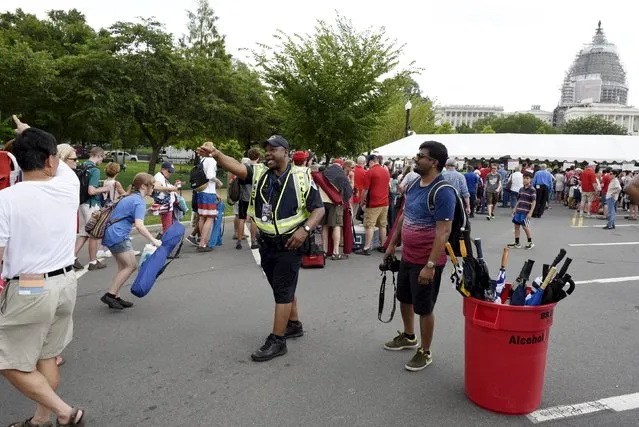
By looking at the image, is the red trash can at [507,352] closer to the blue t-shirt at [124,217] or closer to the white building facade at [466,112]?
the blue t-shirt at [124,217]

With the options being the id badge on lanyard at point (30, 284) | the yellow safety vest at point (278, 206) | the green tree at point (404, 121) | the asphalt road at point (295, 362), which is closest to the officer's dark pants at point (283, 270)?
the yellow safety vest at point (278, 206)

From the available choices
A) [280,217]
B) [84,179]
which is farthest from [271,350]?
[84,179]

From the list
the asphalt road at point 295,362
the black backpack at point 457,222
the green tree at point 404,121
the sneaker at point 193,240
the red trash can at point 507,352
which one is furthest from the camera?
the green tree at point 404,121

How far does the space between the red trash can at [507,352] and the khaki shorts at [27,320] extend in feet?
8.41

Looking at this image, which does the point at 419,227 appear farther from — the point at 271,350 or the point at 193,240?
the point at 193,240

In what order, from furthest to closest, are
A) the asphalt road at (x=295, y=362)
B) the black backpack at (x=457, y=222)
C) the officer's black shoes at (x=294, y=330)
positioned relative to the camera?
the officer's black shoes at (x=294, y=330) → the black backpack at (x=457, y=222) → the asphalt road at (x=295, y=362)

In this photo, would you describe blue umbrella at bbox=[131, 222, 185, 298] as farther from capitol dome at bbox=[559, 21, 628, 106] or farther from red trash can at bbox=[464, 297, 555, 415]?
capitol dome at bbox=[559, 21, 628, 106]

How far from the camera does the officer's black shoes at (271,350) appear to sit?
4.21 metres

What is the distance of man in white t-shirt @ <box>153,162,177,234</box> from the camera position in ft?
27.6

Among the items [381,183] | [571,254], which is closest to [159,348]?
[381,183]

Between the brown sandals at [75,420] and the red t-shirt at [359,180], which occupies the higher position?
the red t-shirt at [359,180]

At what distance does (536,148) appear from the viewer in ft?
76.2

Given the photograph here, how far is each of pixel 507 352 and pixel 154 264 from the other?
3458mm

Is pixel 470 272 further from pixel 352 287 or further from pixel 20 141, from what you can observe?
pixel 352 287
